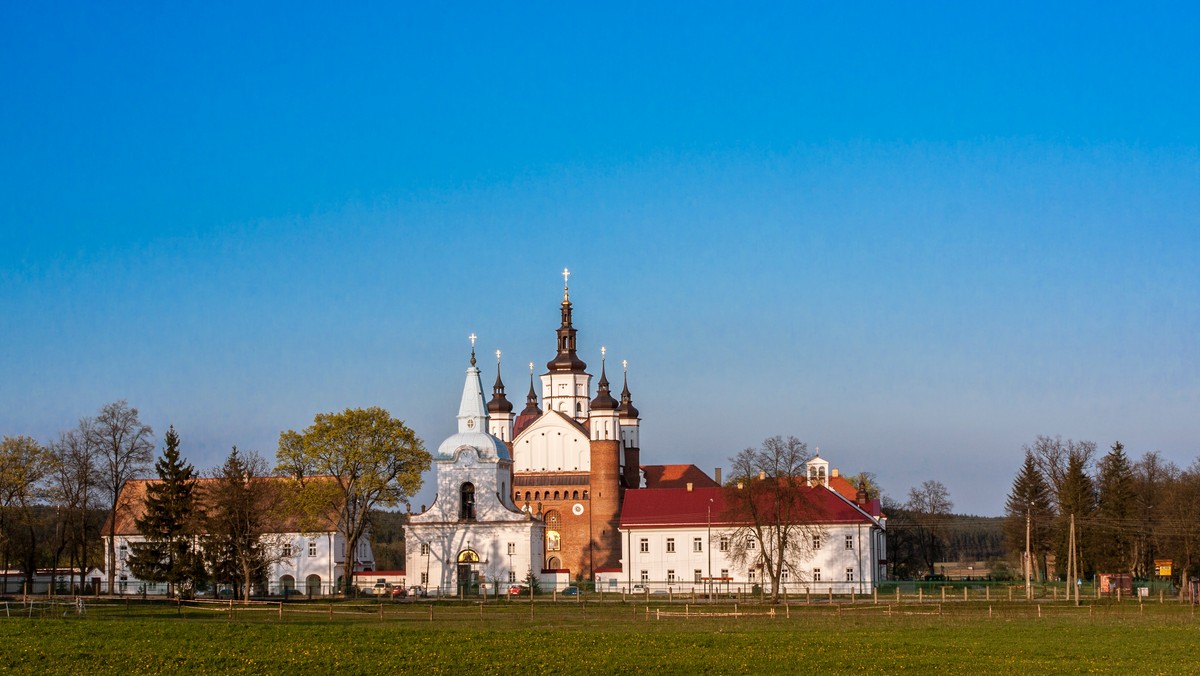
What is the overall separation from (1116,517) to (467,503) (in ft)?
141

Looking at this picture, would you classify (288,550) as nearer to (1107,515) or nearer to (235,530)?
(235,530)

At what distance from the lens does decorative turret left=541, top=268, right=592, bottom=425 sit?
113375 mm

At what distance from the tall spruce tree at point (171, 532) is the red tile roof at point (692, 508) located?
3140 cm

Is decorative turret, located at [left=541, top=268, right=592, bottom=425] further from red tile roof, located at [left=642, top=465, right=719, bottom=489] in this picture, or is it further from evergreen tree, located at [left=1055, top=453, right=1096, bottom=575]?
evergreen tree, located at [left=1055, top=453, right=1096, bottom=575]

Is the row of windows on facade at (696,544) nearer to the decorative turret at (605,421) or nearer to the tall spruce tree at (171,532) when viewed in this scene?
the decorative turret at (605,421)

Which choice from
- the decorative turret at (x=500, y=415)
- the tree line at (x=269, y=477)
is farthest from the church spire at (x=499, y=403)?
the tree line at (x=269, y=477)

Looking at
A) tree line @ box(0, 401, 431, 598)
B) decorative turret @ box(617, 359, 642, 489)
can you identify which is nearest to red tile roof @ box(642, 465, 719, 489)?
decorative turret @ box(617, 359, 642, 489)

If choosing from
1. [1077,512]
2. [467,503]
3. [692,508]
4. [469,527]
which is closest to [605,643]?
[469,527]

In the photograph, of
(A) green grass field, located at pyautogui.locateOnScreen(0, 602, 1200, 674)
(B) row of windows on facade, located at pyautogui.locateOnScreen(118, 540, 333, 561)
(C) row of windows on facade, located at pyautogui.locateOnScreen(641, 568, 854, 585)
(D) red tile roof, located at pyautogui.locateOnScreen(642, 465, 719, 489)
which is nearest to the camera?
(A) green grass field, located at pyautogui.locateOnScreen(0, 602, 1200, 674)

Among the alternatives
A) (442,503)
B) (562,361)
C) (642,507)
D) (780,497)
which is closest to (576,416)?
(562,361)

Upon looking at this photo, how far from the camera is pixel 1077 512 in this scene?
302ft

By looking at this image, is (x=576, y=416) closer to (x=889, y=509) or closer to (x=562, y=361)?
(x=562, y=361)

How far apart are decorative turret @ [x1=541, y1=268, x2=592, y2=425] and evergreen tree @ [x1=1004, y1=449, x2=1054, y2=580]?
3442 cm

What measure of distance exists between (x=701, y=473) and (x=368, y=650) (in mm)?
82664
